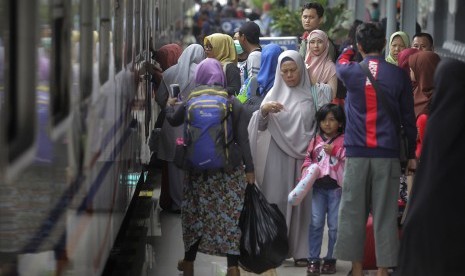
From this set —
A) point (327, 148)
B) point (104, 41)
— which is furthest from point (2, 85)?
point (327, 148)

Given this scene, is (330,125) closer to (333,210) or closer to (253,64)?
(333,210)

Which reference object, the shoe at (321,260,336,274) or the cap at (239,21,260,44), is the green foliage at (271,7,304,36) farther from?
the shoe at (321,260,336,274)

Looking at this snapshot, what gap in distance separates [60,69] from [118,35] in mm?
3321

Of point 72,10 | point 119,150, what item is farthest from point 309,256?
point 72,10

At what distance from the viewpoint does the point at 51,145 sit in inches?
179

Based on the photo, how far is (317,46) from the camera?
31.7 feet

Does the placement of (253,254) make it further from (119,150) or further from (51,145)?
(51,145)

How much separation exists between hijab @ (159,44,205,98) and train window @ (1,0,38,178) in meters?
6.98

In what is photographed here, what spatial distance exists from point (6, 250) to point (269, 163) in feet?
18.1

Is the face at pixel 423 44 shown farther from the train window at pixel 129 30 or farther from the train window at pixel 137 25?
the train window at pixel 129 30

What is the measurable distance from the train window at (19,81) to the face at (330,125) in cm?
486

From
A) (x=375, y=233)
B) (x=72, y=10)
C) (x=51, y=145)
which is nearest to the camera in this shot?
(x=51, y=145)

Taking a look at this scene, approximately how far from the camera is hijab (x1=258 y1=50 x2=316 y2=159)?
29.8 feet

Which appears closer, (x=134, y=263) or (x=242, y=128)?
(x=242, y=128)
